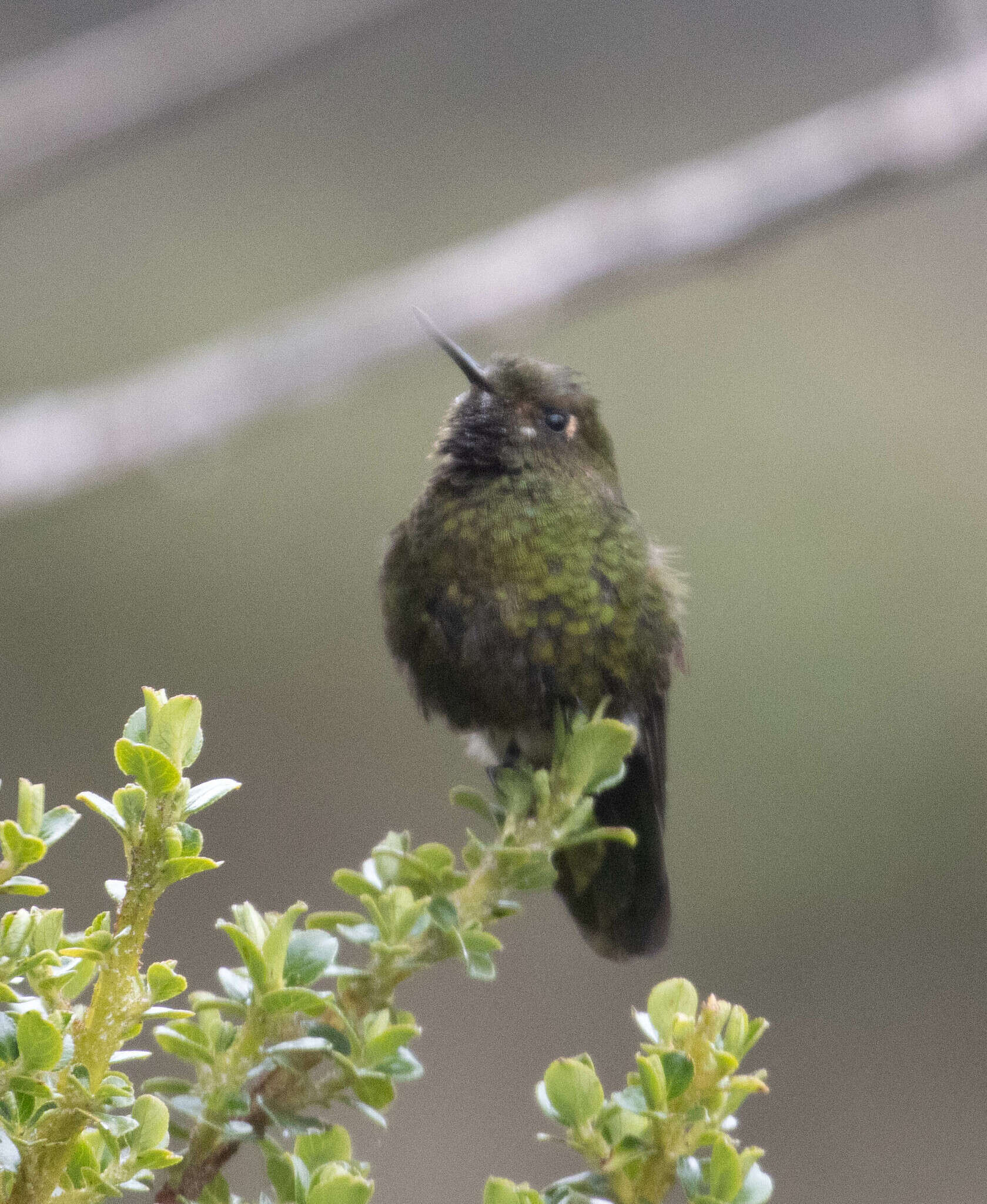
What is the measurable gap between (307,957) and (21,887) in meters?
0.11

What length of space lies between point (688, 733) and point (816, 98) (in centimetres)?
186

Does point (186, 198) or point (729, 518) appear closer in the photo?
point (729, 518)

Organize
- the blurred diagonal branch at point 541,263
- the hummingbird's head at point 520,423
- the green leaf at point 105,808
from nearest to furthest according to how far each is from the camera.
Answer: the green leaf at point 105,808
the hummingbird's head at point 520,423
the blurred diagonal branch at point 541,263

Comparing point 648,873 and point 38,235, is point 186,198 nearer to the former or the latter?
point 38,235

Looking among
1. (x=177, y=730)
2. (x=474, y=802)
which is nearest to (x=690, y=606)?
(x=474, y=802)

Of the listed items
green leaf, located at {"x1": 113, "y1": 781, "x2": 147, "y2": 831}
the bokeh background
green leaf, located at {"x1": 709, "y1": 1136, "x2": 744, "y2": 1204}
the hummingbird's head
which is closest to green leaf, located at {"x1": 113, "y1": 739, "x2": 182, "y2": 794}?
green leaf, located at {"x1": 113, "y1": 781, "x2": 147, "y2": 831}

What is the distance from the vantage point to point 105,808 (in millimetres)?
425

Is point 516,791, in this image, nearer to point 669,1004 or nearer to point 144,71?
point 669,1004

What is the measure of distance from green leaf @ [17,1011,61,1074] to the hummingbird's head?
0.88 m

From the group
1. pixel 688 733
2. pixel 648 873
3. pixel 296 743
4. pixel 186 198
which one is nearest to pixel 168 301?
pixel 186 198

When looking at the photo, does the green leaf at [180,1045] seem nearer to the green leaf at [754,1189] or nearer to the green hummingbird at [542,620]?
the green leaf at [754,1189]

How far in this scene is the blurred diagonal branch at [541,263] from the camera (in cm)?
168

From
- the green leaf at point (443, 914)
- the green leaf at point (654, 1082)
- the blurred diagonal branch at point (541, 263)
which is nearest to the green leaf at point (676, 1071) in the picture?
the green leaf at point (654, 1082)

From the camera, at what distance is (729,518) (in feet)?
10.0
